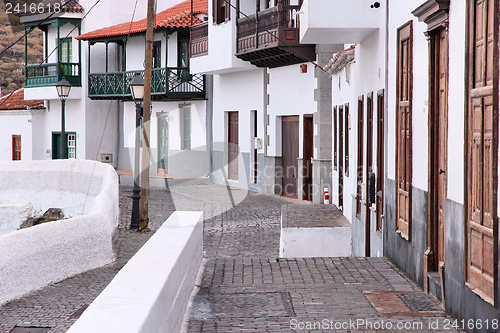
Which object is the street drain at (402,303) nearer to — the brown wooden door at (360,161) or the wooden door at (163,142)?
the brown wooden door at (360,161)

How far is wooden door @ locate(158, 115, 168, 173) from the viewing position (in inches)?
1243

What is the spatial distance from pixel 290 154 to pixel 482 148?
57.6ft

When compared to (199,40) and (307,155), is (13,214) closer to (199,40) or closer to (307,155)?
(307,155)

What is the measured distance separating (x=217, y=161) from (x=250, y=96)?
4.18 metres

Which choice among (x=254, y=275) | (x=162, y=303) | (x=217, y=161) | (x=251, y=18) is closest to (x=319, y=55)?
(x=251, y=18)

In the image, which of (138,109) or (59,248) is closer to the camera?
(59,248)

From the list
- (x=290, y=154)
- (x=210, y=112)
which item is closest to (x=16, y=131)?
(x=210, y=112)

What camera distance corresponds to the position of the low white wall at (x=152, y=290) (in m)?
3.73

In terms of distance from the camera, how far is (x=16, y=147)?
39.4 metres

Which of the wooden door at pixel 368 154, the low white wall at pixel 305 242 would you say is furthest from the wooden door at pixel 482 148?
the low white wall at pixel 305 242

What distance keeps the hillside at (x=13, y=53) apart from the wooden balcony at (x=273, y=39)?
40.2 meters

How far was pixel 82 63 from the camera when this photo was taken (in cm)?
3491

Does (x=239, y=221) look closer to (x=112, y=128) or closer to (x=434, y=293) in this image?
(x=434, y=293)

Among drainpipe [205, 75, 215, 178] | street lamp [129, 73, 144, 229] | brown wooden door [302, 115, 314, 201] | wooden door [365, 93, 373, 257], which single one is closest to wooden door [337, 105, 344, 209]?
wooden door [365, 93, 373, 257]
